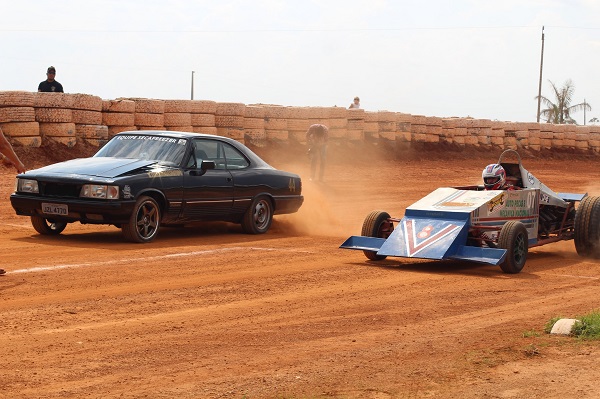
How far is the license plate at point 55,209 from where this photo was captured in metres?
13.0

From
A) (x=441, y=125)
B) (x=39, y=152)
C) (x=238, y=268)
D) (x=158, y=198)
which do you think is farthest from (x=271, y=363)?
(x=441, y=125)

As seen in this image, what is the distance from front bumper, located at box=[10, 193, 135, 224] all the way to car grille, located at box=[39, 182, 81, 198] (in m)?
0.07

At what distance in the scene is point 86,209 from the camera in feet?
42.3

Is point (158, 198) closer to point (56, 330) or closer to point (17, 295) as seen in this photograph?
point (17, 295)

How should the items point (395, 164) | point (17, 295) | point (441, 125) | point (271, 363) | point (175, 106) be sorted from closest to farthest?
point (271, 363), point (17, 295), point (175, 106), point (395, 164), point (441, 125)

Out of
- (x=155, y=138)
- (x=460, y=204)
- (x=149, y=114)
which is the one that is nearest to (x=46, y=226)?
(x=155, y=138)

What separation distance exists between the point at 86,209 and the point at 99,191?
0.28 meters

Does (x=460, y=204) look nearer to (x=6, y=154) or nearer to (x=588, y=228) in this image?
(x=588, y=228)

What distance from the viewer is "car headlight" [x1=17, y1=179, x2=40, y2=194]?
13.3m

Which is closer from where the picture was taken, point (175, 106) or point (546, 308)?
point (546, 308)

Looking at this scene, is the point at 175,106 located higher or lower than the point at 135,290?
higher

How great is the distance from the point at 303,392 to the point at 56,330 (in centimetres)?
244

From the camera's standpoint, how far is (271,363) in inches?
276

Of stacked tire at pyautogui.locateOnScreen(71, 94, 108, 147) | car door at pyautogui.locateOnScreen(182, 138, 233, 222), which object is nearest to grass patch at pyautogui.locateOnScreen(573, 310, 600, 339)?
car door at pyautogui.locateOnScreen(182, 138, 233, 222)
